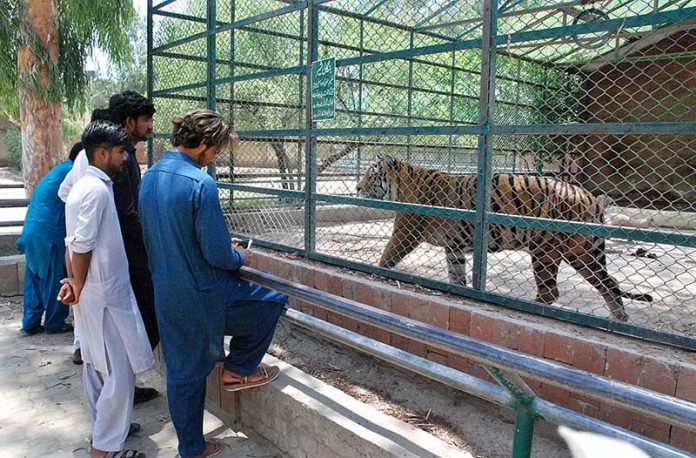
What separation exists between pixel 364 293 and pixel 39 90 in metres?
5.00

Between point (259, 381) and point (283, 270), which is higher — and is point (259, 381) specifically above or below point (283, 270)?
below

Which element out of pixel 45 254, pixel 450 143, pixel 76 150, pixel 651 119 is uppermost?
pixel 651 119

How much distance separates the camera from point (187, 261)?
95.2 inches

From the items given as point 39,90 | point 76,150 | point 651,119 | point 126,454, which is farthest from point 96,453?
point 651,119

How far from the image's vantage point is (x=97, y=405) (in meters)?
2.72

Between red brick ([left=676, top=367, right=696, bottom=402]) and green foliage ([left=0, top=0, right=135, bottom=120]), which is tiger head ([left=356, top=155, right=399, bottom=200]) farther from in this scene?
green foliage ([left=0, top=0, right=135, bottom=120])

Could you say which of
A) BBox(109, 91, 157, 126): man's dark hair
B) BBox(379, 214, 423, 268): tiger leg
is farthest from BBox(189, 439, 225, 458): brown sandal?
BBox(379, 214, 423, 268): tiger leg

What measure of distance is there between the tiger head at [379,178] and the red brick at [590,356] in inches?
126

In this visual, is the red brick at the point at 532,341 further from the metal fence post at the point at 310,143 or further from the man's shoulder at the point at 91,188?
the man's shoulder at the point at 91,188

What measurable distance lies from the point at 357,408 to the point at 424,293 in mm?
1111

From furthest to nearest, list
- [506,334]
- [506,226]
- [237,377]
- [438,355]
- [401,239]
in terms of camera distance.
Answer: [401,239] < [506,226] < [438,355] < [506,334] < [237,377]

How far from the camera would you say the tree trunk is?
6.18 m

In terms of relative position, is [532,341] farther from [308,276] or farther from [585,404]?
[308,276]

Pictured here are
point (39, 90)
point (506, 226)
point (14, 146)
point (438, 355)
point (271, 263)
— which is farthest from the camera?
point (14, 146)
